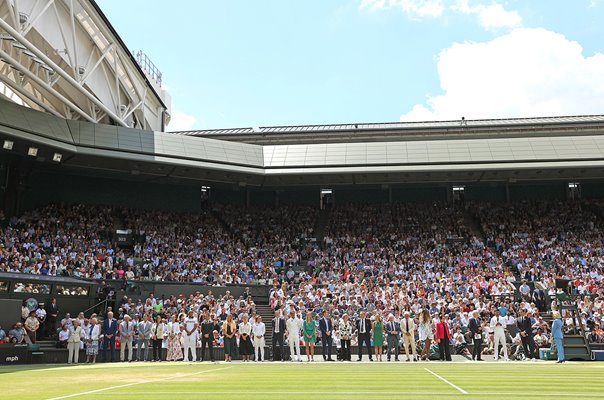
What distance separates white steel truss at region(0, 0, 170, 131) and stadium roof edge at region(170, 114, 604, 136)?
1084 centimetres

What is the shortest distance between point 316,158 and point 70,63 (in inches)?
637

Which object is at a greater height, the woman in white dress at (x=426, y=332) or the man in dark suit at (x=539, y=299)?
the man in dark suit at (x=539, y=299)

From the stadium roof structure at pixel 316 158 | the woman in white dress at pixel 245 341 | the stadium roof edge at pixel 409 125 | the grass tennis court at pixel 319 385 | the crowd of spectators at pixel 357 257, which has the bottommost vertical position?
the grass tennis court at pixel 319 385

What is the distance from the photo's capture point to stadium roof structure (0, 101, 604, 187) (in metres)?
33.2

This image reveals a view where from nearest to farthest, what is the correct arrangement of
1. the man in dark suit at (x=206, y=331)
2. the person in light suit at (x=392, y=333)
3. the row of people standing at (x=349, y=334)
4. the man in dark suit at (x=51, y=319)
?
1. the row of people standing at (x=349, y=334)
2. the person in light suit at (x=392, y=333)
3. the man in dark suit at (x=206, y=331)
4. the man in dark suit at (x=51, y=319)

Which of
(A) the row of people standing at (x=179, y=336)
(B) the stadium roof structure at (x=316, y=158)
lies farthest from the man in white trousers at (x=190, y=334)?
(B) the stadium roof structure at (x=316, y=158)

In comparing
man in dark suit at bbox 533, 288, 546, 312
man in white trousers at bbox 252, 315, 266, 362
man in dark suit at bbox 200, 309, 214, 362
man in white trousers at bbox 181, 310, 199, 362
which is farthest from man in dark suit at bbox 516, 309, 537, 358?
man in white trousers at bbox 181, 310, 199, 362

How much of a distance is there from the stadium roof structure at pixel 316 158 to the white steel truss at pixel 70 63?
1749 millimetres

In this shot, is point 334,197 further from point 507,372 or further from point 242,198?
point 507,372

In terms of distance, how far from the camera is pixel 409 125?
4853 cm

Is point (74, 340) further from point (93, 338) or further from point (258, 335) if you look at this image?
point (258, 335)

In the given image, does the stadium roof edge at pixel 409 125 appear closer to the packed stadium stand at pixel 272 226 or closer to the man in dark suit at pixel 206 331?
the packed stadium stand at pixel 272 226

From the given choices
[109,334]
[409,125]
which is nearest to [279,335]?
[109,334]

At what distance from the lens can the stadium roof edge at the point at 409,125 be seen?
152 ft
